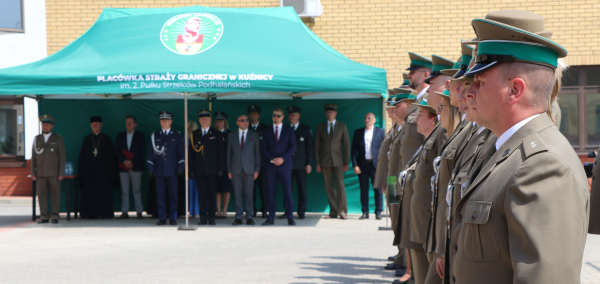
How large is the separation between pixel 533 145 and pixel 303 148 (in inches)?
340

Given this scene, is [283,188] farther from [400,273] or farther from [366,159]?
[400,273]

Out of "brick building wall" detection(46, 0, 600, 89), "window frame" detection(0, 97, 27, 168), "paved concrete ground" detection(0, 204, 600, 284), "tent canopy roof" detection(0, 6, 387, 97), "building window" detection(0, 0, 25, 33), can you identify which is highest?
"building window" detection(0, 0, 25, 33)

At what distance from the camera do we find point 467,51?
9.32 ft

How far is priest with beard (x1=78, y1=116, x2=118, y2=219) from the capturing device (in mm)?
10453

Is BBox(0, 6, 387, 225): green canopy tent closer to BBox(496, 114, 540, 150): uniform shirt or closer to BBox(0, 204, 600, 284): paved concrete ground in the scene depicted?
BBox(0, 204, 600, 284): paved concrete ground

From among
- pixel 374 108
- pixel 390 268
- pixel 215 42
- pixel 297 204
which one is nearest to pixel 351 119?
pixel 374 108

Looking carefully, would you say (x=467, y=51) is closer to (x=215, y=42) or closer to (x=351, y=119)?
(x=215, y=42)

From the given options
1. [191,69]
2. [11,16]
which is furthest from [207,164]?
[11,16]

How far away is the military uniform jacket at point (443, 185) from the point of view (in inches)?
111

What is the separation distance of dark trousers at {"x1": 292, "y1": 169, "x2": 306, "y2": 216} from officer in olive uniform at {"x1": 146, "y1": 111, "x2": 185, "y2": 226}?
200 cm

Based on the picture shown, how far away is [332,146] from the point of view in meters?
10.3

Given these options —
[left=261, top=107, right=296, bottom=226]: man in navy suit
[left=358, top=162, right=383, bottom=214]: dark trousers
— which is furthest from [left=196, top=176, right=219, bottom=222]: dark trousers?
[left=358, top=162, right=383, bottom=214]: dark trousers

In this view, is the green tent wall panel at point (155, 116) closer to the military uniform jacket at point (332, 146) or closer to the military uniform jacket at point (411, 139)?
the military uniform jacket at point (332, 146)

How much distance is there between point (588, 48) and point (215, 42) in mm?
7771
